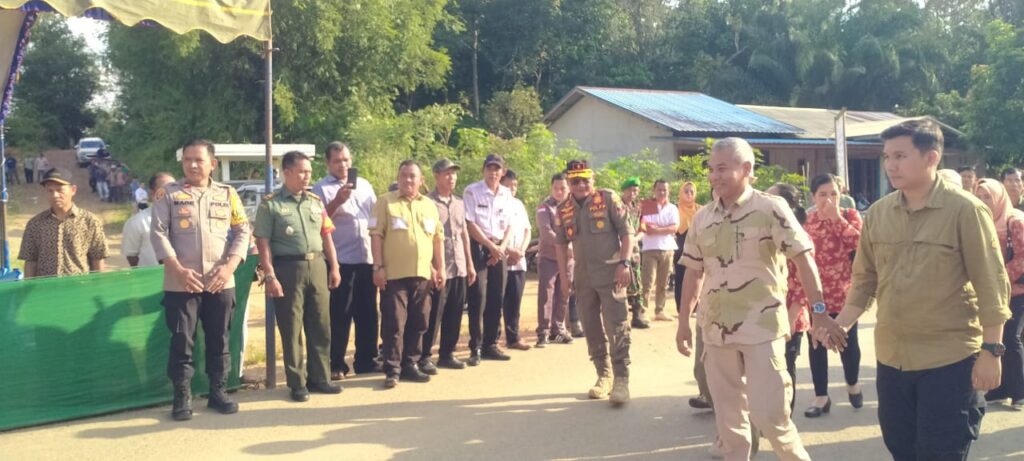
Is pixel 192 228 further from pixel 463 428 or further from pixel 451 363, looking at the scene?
pixel 451 363

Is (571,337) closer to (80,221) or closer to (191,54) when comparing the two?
(80,221)

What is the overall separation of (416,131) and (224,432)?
20006 millimetres

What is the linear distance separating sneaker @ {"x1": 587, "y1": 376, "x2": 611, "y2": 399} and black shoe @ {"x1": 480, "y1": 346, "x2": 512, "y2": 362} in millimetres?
1730

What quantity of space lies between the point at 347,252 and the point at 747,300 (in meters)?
4.01

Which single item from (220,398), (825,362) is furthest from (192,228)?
(825,362)

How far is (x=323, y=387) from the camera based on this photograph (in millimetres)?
7062

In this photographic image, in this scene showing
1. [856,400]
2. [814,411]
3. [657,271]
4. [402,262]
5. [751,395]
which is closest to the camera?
[751,395]

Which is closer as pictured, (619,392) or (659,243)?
(619,392)

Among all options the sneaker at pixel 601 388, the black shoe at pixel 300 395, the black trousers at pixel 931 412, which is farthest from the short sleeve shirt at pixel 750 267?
the black shoe at pixel 300 395

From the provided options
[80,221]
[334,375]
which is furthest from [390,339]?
[80,221]

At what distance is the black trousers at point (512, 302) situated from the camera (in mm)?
9156

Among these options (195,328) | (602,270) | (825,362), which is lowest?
(825,362)

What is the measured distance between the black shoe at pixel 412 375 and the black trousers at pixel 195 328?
157cm

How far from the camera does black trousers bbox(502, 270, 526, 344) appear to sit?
9156mm
